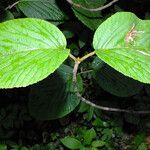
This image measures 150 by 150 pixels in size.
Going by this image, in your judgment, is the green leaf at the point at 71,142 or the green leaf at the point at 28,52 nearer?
→ the green leaf at the point at 28,52

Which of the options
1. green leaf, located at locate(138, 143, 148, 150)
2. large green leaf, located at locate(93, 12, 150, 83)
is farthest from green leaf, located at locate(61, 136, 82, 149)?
large green leaf, located at locate(93, 12, 150, 83)

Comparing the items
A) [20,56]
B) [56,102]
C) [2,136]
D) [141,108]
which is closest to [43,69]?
[20,56]

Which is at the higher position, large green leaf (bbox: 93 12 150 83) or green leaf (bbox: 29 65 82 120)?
large green leaf (bbox: 93 12 150 83)

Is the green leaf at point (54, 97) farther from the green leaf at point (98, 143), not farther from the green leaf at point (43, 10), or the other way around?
the green leaf at point (98, 143)

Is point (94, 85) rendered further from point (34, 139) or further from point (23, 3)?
point (23, 3)

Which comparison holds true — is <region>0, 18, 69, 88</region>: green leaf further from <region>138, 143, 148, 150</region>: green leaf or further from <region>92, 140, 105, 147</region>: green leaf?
<region>138, 143, 148, 150</region>: green leaf

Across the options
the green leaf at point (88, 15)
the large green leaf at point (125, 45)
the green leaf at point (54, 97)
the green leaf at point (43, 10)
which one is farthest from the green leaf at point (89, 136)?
the large green leaf at point (125, 45)
